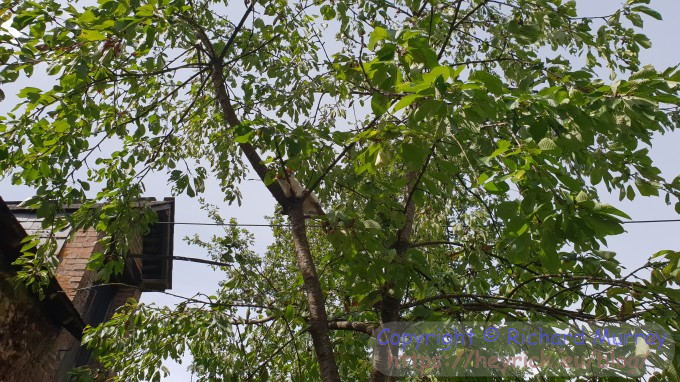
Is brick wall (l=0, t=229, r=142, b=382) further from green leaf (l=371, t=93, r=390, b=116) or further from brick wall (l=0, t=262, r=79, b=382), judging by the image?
green leaf (l=371, t=93, r=390, b=116)

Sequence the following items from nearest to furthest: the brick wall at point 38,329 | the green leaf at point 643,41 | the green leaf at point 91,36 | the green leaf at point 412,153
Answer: the green leaf at point 412,153
the green leaf at point 91,36
the green leaf at point 643,41
the brick wall at point 38,329

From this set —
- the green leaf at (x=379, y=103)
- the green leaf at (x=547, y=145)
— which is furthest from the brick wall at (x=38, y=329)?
the green leaf at (x=547, y=145)

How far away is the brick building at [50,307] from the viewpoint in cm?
564

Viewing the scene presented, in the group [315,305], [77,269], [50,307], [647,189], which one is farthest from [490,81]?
[77,269]

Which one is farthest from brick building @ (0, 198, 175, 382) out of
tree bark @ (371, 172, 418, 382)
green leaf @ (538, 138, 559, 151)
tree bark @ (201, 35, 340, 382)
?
green leaf @ (538, 138, 559, 151)

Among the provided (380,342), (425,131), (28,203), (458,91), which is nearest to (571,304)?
(380,342)

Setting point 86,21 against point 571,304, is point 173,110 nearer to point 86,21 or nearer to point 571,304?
point 86,21

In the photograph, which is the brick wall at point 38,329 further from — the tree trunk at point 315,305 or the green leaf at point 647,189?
the green leaf at point 647,189

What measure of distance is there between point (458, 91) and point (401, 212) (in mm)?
1669

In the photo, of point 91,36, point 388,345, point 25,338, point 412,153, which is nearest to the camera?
point 412,153

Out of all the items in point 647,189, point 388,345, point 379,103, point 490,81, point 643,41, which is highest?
point 643,41

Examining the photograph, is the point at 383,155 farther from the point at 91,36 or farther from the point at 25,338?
the point at 25,338

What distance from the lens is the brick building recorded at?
18.5ft

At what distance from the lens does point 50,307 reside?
6.42m
